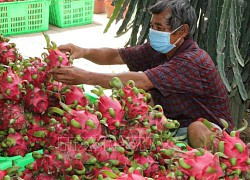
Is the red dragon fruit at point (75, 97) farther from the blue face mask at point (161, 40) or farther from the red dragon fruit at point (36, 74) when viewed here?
the blue face mask at point (161, 40)

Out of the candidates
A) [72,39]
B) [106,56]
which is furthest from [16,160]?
[72,39]

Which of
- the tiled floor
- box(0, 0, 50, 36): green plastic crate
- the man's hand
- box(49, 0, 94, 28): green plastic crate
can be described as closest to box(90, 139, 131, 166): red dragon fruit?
the man's hand

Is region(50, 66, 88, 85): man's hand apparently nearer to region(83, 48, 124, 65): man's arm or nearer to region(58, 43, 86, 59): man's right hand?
region(58, 43, 86, 59): man's right hand

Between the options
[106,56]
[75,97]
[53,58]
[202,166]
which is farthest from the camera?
[106,56]

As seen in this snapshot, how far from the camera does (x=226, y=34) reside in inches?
120

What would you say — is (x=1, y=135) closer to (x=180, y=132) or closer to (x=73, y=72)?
(x=73, y=72)

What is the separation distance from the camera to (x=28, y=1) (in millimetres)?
6062

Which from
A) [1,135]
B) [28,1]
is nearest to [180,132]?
[1,135]

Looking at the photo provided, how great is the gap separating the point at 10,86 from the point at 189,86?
0.95 meters

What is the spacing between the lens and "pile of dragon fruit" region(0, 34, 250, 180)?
1335 mm

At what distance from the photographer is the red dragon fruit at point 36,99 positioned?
1771 millimetres

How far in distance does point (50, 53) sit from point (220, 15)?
1.70m

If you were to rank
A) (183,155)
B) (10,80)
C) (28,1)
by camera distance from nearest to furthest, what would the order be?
(183,155) → (10,80) → (28,1)

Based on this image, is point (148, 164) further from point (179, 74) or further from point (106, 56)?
point (106, 56)
